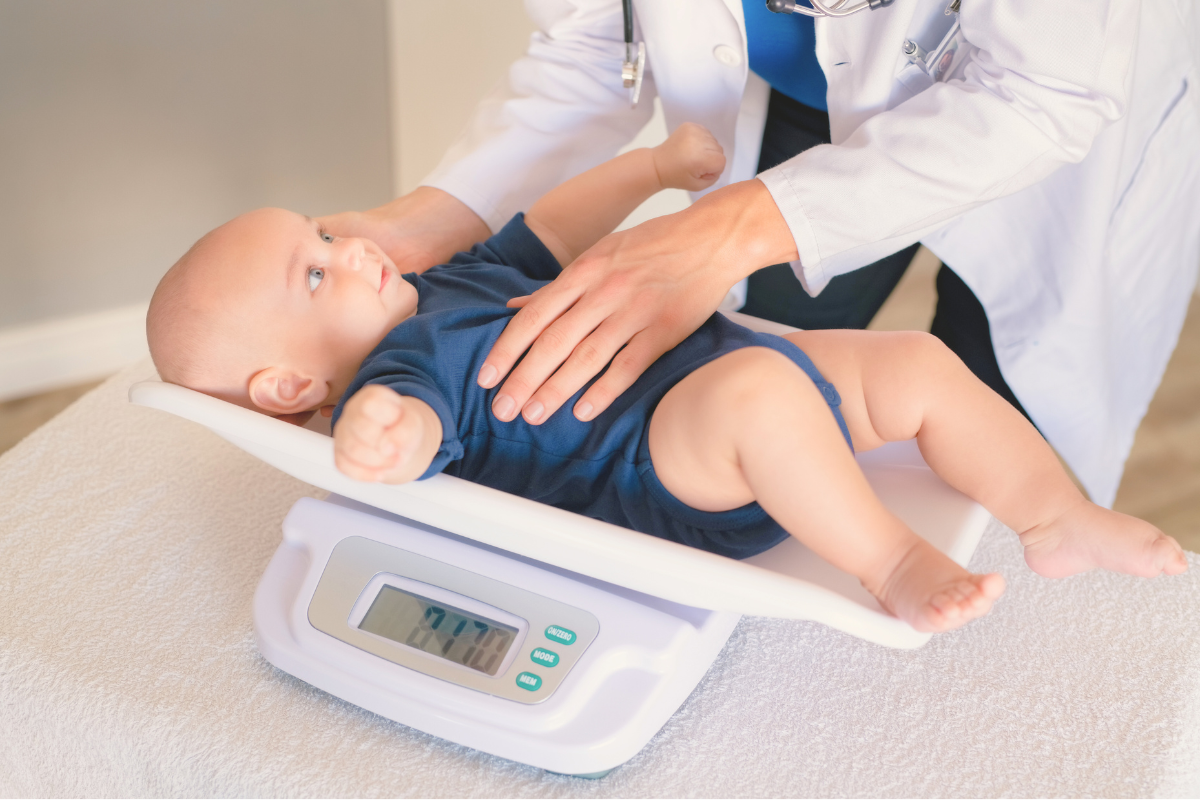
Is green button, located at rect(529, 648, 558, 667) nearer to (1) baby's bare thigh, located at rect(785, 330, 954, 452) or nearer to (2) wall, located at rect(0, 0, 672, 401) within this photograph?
(1) baby's bare thigh, located at rect(785, 330, 954, 452)

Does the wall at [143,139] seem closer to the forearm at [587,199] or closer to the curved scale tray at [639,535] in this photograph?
the forearm at [587,199]

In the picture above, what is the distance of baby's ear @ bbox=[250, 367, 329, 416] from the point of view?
2.74 feet

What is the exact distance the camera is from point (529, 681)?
654mm

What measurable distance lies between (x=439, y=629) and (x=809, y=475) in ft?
0.95

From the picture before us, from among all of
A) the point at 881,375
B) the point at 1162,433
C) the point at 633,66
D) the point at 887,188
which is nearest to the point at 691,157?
the point at 633,66

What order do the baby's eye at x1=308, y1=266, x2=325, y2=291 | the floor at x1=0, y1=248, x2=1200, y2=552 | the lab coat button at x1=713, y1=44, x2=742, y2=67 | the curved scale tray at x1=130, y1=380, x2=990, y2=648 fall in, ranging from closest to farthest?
the curved scale tray at x1=130, y1=380, x2=990, y2=648, the baby's eye at x1=308, y1=266, x2=325, y2=291, the lab coat button at x1=713, y1=44, x2=742, y2=67, the floor at x1=0, y1=248, x2=1200, y2=552

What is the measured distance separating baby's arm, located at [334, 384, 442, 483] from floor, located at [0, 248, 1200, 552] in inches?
59.2

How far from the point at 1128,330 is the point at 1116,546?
1.73ft

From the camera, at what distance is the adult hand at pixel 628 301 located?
764 millimetres

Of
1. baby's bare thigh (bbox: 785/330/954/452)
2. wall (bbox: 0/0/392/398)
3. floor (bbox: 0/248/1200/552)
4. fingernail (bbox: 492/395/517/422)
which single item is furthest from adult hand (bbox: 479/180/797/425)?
wall (bbox: 0/0/392/398)

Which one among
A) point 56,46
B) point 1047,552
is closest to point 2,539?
point 1047,552

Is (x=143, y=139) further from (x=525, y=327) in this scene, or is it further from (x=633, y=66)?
(x=525, y=327)

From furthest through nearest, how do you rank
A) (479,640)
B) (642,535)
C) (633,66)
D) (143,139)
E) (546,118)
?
(143,139), (546,118), (633,66), (479,640), (642,535)

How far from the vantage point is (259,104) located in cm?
215
